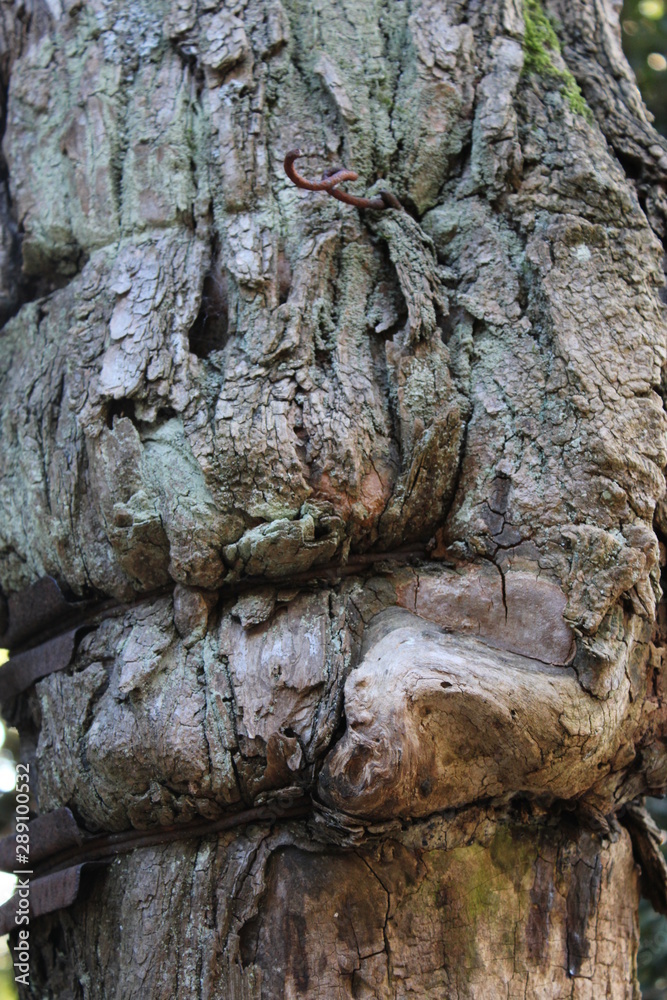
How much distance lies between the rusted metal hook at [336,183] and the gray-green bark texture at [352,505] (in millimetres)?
37

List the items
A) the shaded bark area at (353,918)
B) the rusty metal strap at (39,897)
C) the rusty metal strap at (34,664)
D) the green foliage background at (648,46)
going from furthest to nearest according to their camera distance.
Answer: the green foliage background at (648,46) < the rusty metal strap at (34,664) < the rusty metal strap at (39,897) < the shaded bark area at (353,918)

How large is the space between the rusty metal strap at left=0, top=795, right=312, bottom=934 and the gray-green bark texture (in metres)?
0.04

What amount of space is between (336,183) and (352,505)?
0.76 meters

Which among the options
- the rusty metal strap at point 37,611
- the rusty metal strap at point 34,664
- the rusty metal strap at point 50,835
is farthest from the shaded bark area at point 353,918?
the rusty metal strap at point 37,611

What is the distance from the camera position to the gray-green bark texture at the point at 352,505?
1847 mm

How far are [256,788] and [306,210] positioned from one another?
1.33 m

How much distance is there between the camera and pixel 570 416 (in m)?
1.99

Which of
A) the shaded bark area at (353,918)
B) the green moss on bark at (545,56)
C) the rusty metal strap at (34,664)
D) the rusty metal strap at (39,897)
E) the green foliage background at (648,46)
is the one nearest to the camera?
the shaded bark area at (353,918)

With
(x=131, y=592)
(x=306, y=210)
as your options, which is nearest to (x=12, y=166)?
(x=306, y=210)

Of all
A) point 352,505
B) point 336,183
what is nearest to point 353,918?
point 352,505

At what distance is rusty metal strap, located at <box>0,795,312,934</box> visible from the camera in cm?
191

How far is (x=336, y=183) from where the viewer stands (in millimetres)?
2111

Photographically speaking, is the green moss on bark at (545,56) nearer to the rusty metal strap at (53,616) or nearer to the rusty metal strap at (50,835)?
the rusty metal strap at (53,616)

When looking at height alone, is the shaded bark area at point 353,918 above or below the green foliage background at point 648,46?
below
